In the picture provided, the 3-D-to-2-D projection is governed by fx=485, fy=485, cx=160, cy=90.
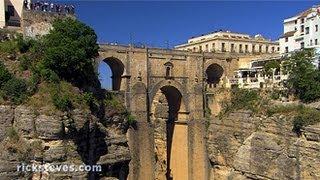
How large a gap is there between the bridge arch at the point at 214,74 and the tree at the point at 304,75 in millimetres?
8541

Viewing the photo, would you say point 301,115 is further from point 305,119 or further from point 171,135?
point 171,135

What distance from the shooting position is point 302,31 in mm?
51875

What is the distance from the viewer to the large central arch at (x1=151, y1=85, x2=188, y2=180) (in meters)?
49.6

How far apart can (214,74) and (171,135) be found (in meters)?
8.59

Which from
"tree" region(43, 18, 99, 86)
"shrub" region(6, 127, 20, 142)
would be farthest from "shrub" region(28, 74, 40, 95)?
"shrub" region(6, 127, 20, 142)

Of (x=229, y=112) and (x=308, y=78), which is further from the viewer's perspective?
(x=229, y=112)

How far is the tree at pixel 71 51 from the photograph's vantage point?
33.2 meters

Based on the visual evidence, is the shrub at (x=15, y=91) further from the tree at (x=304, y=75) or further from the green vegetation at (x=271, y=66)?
the green vegetation at (x=271, y=66)

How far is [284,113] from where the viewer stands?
42.2 meters

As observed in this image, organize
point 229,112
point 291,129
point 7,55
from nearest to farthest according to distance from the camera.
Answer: point 7,55 < point 291,129 < point 229,112

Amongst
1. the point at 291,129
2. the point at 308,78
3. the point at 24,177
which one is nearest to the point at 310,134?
the point at 291,129

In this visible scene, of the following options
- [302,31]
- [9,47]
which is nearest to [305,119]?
[302,31]

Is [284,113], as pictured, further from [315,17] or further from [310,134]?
[315,17]

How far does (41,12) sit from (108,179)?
656 inches
